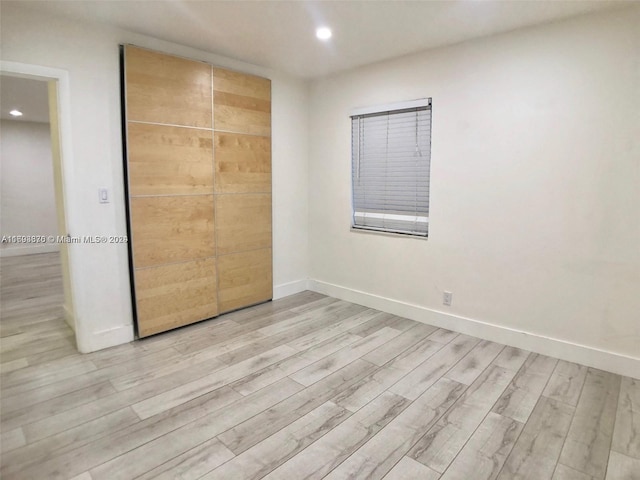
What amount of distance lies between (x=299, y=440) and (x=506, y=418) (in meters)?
1.24

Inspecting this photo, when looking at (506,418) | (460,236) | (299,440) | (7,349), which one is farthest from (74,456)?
(460,236)

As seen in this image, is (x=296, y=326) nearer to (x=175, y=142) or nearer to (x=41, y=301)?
(x=175, y=142)

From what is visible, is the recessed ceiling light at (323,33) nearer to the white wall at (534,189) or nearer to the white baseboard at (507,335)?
the white wall at (534,189)

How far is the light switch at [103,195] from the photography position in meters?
2.91

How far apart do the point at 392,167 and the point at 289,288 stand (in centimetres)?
193

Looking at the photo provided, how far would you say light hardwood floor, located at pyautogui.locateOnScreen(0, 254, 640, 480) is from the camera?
1794 millimetres

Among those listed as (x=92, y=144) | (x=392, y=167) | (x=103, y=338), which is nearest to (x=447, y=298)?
(x=392, y=167)

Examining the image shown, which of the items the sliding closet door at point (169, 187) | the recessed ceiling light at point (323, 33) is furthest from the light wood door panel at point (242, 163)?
the recessed ceiling light at point (323, 33)

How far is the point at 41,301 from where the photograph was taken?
13.9 feet

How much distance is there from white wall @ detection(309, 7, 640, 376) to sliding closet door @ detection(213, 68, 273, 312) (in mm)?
1204

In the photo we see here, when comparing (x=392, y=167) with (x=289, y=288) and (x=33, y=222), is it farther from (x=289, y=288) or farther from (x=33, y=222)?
(x=33, y=222)

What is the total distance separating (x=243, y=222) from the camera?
388cm

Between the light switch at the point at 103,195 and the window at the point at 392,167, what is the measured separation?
7.96 feet

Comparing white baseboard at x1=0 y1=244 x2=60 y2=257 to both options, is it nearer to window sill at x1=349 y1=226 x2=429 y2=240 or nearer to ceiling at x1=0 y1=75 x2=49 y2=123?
ceiling at x1=0 y1=75 x2=49 y2=123
